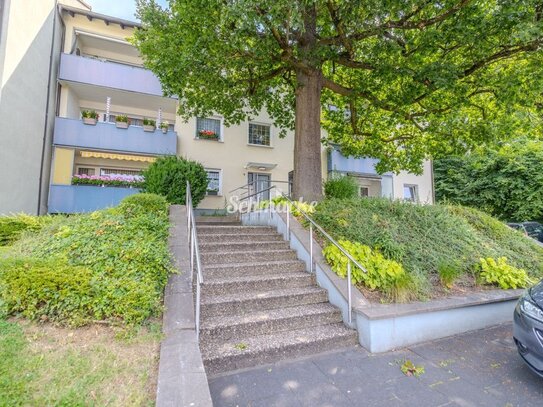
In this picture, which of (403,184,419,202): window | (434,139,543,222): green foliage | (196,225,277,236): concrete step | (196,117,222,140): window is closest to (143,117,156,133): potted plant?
(196,117,222,140): window

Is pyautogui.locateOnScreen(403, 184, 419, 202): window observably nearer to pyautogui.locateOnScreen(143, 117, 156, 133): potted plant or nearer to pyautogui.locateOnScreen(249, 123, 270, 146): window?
pyautogui.locateOnScreen(249, 123, 270, 146): window

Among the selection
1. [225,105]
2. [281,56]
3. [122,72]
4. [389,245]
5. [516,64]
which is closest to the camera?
[389,245]

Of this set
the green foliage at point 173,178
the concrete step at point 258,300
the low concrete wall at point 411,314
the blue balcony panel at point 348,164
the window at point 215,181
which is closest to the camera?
the low concrete wall at point 411,314

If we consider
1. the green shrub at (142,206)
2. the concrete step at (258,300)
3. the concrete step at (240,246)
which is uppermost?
the green shrub at (142,206)

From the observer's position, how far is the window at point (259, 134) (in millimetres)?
14789

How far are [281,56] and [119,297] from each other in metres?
A: 7.16

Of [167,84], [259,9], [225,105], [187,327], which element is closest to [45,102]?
[167,84]

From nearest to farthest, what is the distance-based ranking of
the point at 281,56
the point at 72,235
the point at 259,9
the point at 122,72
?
the point at 72,235 < the point at 259,9 < the point at 281,56 < the point at 122,72

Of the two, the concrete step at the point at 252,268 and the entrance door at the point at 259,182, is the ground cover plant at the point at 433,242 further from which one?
the entrance door at the point at 259,182

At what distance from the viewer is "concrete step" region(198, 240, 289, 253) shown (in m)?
5.80

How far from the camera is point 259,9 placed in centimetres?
594

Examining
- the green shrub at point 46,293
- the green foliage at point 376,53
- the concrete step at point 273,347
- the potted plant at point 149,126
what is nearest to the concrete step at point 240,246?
the concrete step at point 273,347

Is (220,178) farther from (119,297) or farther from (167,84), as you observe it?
(119,297)

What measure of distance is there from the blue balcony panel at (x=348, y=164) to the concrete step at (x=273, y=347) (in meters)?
12.4
